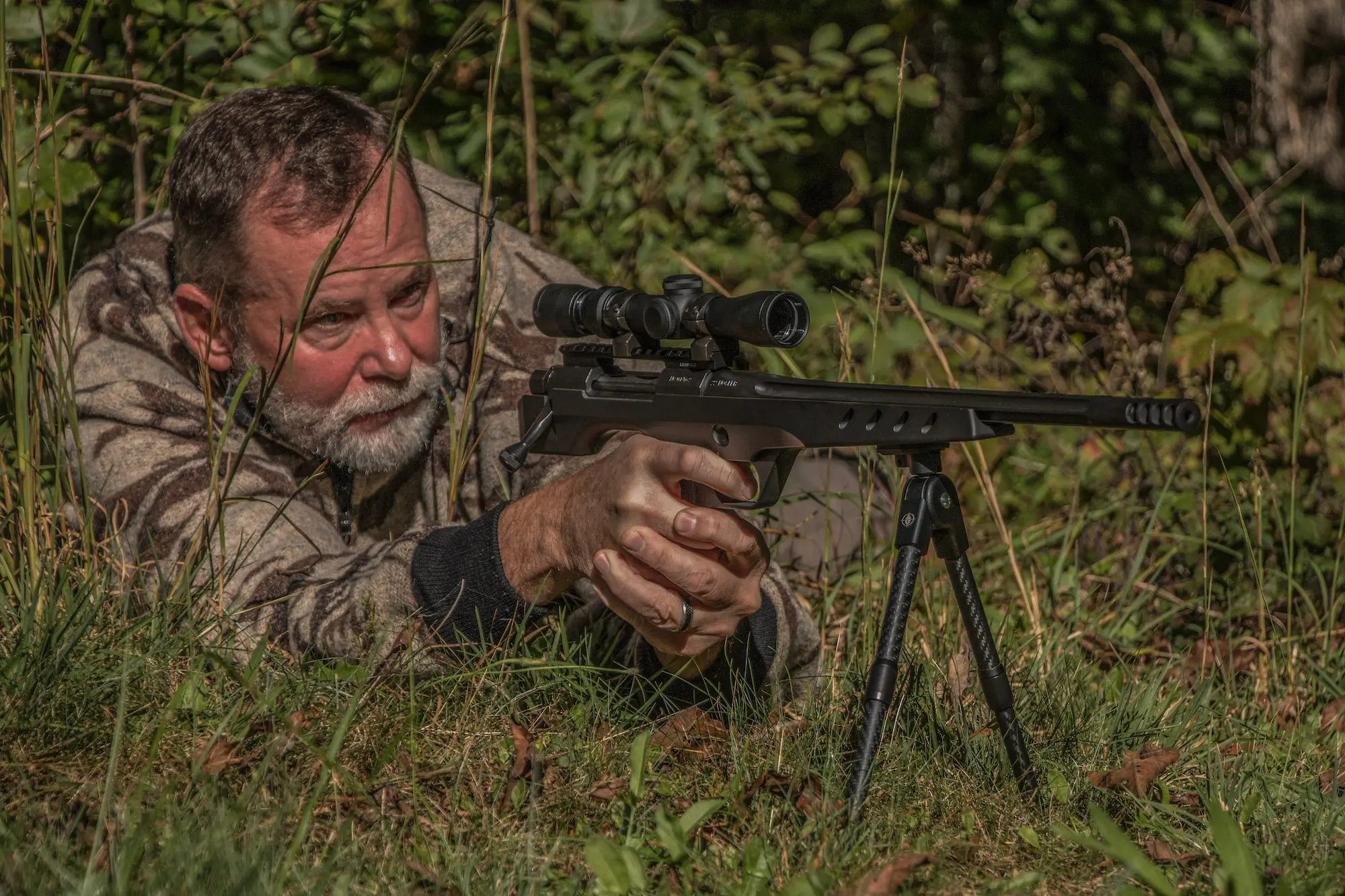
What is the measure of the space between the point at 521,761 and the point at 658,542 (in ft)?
1.51

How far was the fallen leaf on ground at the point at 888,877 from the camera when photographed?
6.61ft

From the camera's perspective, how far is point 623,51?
4895mm

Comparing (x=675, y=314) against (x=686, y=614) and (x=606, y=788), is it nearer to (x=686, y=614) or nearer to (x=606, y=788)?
(x=686, y=614)

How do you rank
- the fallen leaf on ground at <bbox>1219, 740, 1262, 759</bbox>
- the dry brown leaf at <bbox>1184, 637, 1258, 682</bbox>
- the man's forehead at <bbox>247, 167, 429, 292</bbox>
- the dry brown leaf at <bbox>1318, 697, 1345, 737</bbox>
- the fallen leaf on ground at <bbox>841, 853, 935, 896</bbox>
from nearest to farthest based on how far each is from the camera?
the fallen leaf on ground at <bbox>841, 853, 935, 896</bbox>
the fallen leaf on ground at <bbox>1219, 740, 1262, 759</bbox>
the dry brown leaf at <bbox>1318, 697, 1345, 737</bbox>
the man's forehead at <bbox>247, 167, 429, 292</bbox>
the dry brown leaf at <bbox>1184, 637, 1258, 682</bbox>

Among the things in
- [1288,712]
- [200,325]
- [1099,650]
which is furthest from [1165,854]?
[200,325]

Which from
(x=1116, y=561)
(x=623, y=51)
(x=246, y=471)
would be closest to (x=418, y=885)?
(x=246, y=471)

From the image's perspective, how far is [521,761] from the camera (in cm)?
241

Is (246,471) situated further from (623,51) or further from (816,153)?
(816,153)

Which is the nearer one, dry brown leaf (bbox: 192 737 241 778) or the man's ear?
dry brown leaf (bbox: 192 737 241 778)

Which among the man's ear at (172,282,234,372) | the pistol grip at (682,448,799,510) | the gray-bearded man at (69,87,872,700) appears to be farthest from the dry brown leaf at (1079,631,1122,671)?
the man's ear at (172,282,234,372)

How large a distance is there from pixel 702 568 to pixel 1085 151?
3768mm

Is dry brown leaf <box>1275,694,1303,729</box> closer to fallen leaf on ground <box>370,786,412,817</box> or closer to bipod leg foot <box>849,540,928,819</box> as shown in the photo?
bipod leg foot <box>849,540,928,819</box>

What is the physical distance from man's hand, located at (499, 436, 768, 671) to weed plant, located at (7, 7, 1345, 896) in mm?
227

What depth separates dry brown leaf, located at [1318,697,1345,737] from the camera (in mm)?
2990
